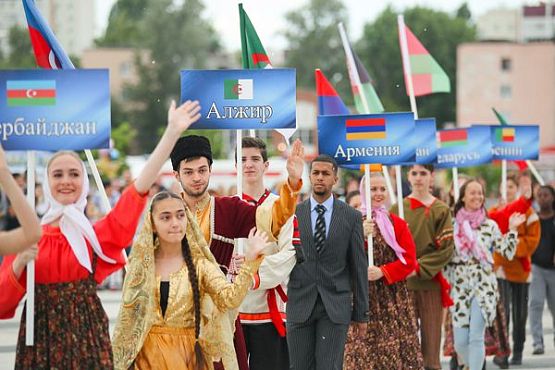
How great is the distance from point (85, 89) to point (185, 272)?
1168 millimetres

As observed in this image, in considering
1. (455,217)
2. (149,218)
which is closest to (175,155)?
(149,218)

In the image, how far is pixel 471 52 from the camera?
90375 mm

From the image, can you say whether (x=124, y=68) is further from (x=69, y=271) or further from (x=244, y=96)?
(x=69, y=271)

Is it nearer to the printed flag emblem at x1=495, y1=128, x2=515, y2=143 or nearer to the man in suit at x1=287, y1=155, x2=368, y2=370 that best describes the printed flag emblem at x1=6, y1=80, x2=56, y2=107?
the man in suit at x1=287, y1=155, x2=368, y2=370

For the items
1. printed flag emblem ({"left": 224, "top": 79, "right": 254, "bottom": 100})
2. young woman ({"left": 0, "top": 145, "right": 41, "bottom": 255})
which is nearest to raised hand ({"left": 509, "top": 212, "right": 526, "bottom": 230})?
printed flag emblem ({"left": 224, "top": 79, "right": 254, "bottom": 100})

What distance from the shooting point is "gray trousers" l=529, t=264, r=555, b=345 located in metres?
14.5

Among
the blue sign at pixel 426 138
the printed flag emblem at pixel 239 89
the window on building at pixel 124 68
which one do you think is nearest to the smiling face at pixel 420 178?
the blue sign at pixel 426 138

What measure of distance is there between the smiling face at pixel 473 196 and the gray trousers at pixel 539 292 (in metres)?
2.89

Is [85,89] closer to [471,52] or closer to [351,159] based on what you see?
[351,159]

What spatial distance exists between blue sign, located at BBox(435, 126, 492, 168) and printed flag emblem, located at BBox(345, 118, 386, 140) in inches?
145

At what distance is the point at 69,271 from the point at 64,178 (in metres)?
0.47

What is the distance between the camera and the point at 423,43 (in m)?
95.4

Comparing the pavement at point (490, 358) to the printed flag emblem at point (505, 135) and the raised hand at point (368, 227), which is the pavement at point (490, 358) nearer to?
the printed flag emblem at point (505, 135)

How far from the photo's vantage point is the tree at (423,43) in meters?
94.9
